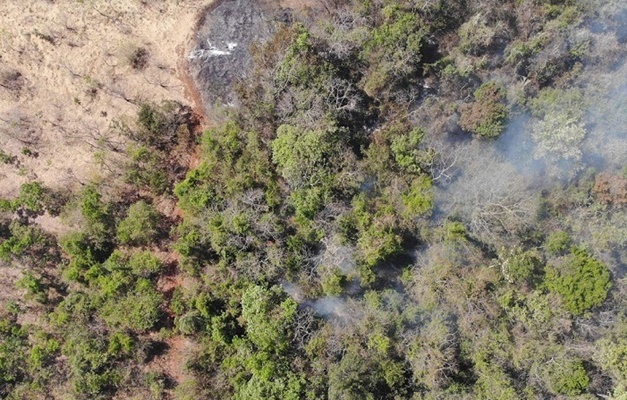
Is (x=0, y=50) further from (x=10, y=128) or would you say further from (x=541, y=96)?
(x=541, y=96)

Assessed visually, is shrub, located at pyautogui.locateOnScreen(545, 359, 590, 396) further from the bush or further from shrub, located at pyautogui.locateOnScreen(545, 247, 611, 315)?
the bush

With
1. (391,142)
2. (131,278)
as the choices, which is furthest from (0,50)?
(391,142)

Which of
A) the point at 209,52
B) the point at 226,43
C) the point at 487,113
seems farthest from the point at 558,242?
the point at 209,52

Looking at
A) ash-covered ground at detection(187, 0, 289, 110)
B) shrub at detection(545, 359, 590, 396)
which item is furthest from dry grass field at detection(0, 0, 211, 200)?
shrub at detection(545, 359, 590, 396)

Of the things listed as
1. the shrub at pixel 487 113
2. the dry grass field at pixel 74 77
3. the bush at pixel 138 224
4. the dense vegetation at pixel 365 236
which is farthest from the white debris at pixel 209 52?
the shrub at pixel 487 113

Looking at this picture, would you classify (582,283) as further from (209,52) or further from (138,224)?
(209,52)

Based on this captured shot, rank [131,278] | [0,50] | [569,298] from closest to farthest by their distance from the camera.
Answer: [569,298] → [131,278] → [0,50]
